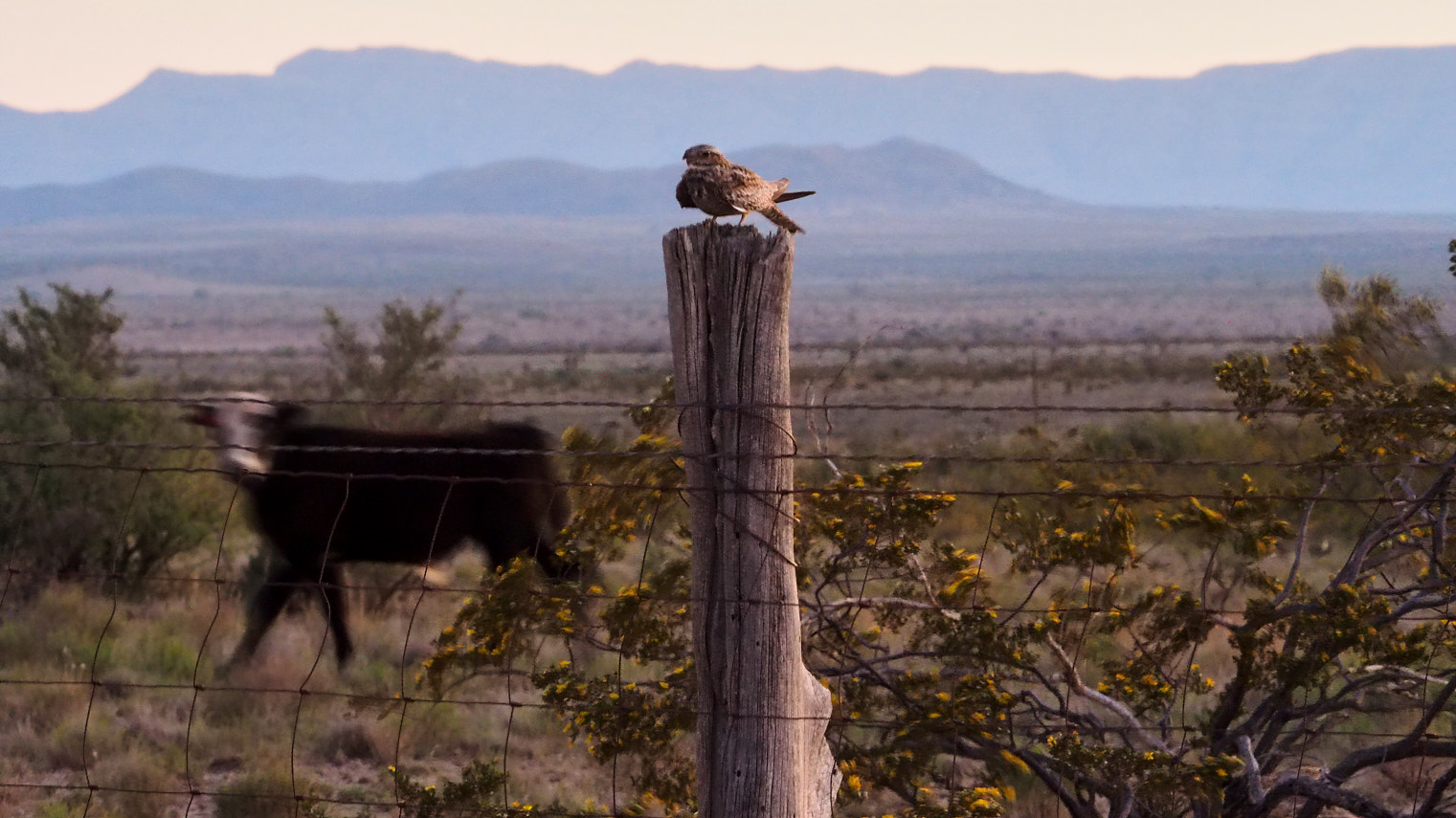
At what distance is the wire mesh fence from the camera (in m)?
4.23

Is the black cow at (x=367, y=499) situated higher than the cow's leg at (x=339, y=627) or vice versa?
the black cow at (x=367, y=499)

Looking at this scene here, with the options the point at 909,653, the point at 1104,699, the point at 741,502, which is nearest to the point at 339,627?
the point at 909,653

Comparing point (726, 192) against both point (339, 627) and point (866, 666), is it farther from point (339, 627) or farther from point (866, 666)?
point (339, 627)

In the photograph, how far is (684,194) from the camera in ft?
13.0

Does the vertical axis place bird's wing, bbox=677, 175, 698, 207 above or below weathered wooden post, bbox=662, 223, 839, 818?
above

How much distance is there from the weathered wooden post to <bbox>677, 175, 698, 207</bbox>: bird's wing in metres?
0.68

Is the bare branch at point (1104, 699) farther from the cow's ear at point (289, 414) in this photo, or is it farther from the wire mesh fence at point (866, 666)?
the cow's ear at point (289, 414)

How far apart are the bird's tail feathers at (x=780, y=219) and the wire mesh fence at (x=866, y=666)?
49cm

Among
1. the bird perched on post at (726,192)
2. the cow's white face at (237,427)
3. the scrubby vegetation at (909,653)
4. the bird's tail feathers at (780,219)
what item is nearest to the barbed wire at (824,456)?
the scrubby vegetation at (909,653)

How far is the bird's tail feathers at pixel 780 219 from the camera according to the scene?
3.63 meters

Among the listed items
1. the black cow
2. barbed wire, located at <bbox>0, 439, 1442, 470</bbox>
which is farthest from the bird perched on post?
the black cow

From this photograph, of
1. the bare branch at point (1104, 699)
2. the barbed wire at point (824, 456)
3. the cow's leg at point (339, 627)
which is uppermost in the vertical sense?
the barbed wire at point (824, 456)

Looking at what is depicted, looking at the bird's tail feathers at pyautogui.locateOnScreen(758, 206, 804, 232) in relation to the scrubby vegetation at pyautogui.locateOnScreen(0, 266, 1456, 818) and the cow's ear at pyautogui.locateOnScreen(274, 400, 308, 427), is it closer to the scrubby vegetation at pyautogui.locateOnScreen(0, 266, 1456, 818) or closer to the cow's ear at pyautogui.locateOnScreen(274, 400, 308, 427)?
the scrubby vegetation at pyautogui.locateOnScreen(0, 266, 1456, 818)

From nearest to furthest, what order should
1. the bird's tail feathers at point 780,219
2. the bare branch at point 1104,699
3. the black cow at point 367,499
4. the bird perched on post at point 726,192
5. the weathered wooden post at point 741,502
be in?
the weathered wooden post at point 741,502 → the bird's tail feathers at point 780,219 → the bird perched on post at point 726,192 → the bare branch at point 1104,699 → the black cow at point 367,499
